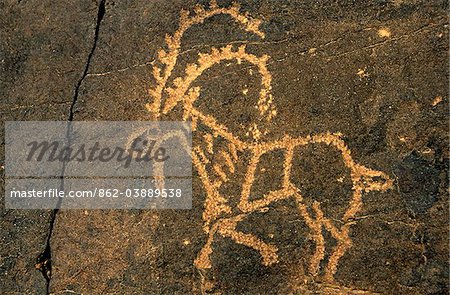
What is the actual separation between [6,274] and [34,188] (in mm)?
384

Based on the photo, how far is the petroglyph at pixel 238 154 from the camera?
2242mm

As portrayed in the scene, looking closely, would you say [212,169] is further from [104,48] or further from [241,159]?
[104,48]

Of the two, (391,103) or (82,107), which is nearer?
(391,103)

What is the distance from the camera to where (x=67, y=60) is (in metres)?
2.43

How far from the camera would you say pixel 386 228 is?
2.21 m

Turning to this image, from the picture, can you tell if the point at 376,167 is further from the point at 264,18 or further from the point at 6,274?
the point at 6,274

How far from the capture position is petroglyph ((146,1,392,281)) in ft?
7.36

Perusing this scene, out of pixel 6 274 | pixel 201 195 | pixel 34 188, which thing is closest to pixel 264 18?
pixel 201 195

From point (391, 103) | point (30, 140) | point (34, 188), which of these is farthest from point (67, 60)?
point (391, 103)

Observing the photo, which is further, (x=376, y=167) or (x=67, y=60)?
(x=67, y=60)

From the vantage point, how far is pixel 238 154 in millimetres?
2295

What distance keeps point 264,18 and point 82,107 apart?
849mm

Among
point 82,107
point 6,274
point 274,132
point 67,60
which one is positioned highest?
point 67,60

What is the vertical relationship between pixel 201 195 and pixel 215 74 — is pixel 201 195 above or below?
below
